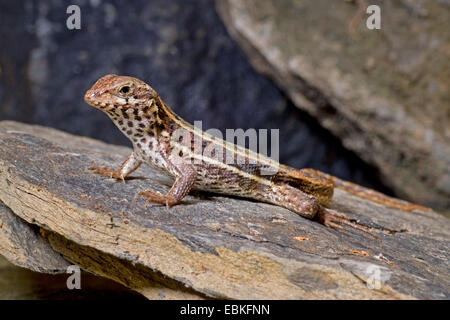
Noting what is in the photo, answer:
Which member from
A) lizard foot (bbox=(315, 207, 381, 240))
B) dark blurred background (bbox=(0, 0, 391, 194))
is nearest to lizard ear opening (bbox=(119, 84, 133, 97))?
lizard foot (bbox=(315, 207, 381, 240))

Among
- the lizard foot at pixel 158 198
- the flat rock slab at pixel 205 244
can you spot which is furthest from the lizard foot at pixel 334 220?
the lizard foot at pixel 158 198

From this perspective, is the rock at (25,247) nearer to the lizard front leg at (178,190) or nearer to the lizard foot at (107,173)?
the lizard foot at (107,173)

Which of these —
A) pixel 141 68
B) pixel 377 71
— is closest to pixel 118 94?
pixel 141 68

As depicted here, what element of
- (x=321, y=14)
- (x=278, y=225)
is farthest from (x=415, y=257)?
(x=321, y=14)

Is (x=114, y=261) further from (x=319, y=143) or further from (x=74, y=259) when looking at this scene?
(x=319, y=143)

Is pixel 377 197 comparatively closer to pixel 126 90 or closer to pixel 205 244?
pixel 205 244

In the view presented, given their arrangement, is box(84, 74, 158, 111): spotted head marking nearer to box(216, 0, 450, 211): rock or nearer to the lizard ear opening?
the lizard ear opening
